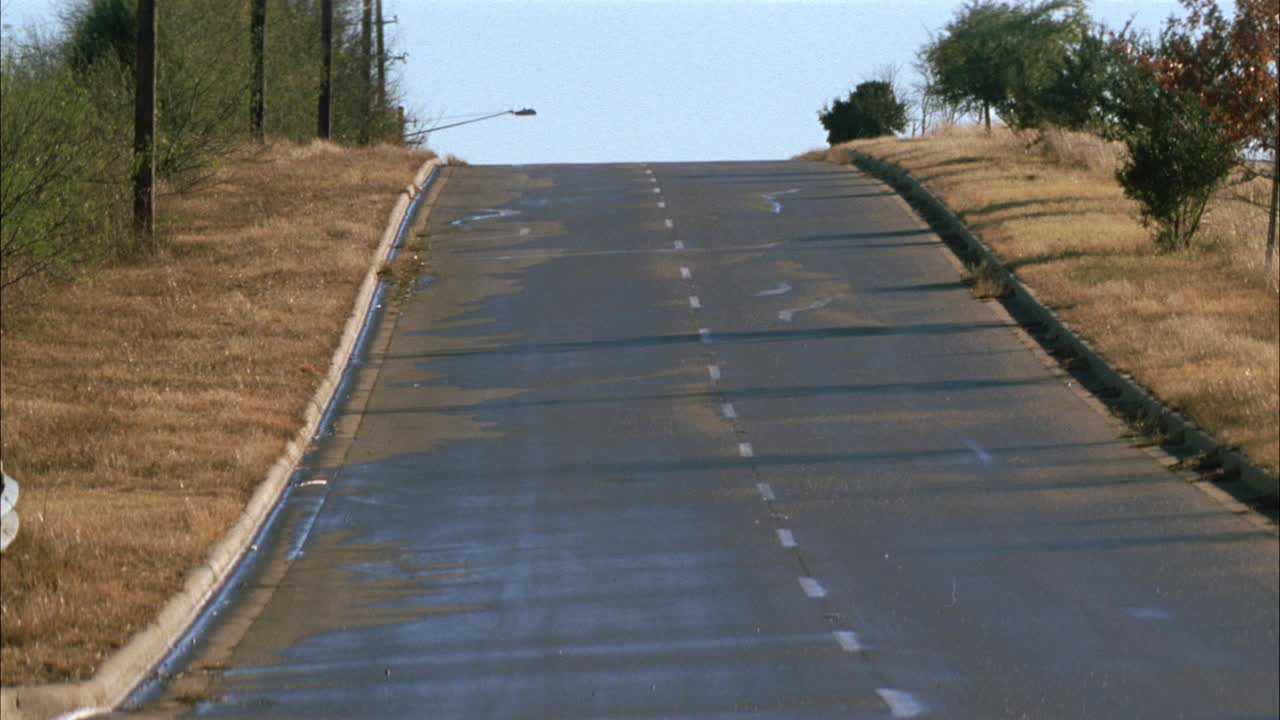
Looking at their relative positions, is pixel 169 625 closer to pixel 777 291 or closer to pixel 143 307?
pixel 143 307

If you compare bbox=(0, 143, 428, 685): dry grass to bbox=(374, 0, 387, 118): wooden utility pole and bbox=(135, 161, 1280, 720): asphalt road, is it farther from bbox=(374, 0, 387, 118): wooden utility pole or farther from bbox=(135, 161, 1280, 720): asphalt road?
bbox=(374, 0, 387, 118): wooden utility pole

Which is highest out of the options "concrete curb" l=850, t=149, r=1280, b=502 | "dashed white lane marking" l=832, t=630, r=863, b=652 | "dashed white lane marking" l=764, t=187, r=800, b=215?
"dashed white lane marking" l=764, t=187, r=800, b=215

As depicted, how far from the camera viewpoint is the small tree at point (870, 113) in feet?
236

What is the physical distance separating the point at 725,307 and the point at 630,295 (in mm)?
1683

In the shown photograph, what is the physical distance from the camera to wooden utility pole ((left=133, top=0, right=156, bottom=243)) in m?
28.2

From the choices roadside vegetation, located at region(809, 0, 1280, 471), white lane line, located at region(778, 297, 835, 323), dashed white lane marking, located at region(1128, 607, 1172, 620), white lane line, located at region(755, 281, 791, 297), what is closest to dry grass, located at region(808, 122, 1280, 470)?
roadside vegetation, located at region(809, 0, 1280, 471)

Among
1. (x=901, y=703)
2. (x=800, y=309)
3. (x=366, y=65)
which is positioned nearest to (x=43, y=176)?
(x=800, y=309)

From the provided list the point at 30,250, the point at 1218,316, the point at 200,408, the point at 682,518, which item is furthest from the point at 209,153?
the point at 682,518

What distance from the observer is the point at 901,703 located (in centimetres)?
998

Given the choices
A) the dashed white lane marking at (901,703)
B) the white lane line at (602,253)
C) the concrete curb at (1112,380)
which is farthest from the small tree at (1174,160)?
the dashed white lane marking at (901,703)

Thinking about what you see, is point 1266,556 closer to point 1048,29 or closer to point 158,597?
point 158,597

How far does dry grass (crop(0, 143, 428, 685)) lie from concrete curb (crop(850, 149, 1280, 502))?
328 inches

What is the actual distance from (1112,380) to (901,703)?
10.9 m

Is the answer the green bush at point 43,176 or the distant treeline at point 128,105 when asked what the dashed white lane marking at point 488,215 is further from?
the green bush at point 43,176
